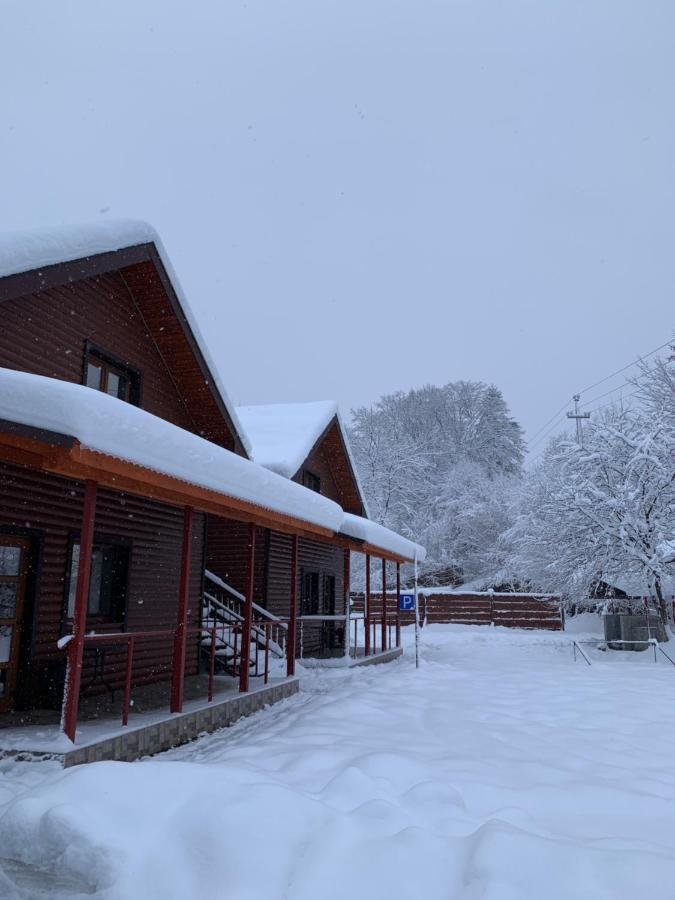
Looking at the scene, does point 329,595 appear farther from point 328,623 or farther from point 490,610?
point 490,610

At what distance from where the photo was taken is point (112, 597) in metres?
9.56

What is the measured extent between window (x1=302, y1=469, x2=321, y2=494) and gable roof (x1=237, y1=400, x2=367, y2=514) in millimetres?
632

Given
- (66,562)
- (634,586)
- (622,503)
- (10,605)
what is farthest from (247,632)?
(634,586)

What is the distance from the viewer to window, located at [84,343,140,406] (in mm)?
9453

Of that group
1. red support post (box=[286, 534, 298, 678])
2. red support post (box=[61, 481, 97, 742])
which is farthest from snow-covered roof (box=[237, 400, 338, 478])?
red support post (box=[61, 481, 97, 742])

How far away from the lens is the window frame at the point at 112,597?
852 cm

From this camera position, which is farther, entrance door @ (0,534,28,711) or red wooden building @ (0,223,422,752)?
entrance door @ (0,534,28,711)

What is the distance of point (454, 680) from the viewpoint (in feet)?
39.9

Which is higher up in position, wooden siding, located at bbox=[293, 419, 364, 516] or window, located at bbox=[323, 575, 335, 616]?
wooden siding, located at bbox=[293, 419, 364, 516]

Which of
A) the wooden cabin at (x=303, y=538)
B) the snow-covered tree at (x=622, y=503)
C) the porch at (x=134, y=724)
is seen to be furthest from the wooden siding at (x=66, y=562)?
the snow-covered tree at (x=622, y=503)

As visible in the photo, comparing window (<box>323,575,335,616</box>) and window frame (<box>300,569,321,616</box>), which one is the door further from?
window frame (<box>300,569,321,616</box>)

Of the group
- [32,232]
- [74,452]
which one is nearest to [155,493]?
[74,452]

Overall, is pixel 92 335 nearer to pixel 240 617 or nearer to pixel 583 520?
pixel 240 617

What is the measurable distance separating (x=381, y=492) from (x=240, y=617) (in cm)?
2385
